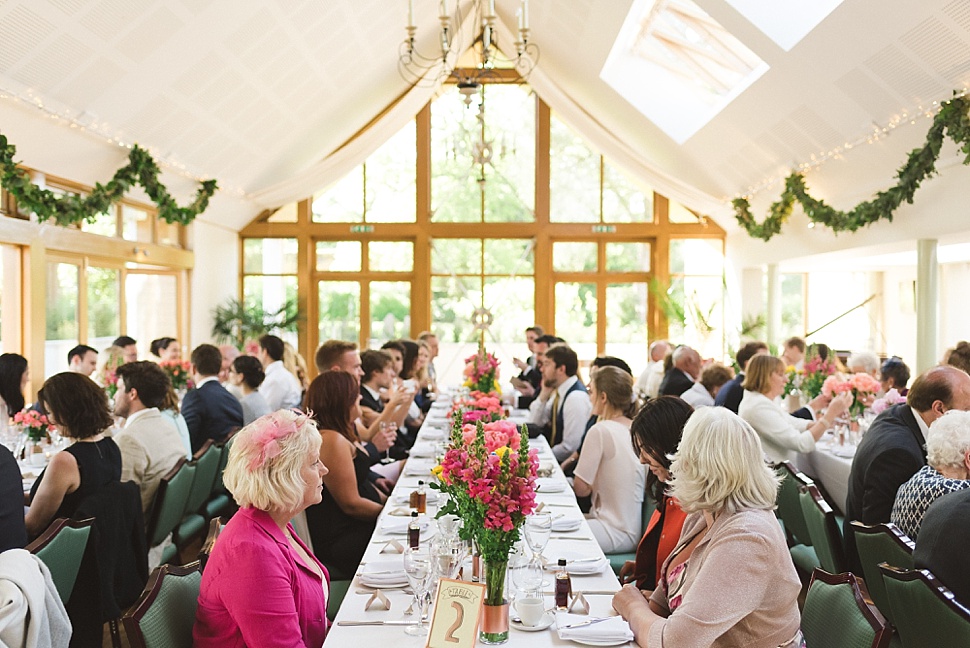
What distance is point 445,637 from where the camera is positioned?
2.32m

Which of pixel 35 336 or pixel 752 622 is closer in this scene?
pixel 752 622

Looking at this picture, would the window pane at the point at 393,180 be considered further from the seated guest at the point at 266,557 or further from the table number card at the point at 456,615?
the table number card at the point at 456,615

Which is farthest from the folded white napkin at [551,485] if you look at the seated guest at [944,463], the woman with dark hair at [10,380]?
the woman with dark hair at [10,380]

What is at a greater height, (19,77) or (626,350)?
(19,77)

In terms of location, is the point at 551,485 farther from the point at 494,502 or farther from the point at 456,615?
the point at 456,615

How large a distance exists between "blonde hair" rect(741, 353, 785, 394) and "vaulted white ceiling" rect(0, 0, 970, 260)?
8.76 ft

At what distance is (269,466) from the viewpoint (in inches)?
107

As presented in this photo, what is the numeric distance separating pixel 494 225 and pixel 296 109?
4.29 metres

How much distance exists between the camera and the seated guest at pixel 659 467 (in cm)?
321

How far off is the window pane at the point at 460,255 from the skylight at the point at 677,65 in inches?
149

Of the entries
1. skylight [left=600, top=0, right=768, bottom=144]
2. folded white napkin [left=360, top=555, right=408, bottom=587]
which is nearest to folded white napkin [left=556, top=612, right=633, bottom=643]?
folded white napkin [left=360, top=555, right=408, bottom=587]

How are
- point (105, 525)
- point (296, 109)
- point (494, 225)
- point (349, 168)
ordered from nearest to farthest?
point (105, 525)
point (296, 109)
point (349, 168)
point (494, 225)

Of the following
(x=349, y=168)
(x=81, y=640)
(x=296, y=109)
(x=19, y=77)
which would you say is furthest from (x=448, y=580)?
(x=349, y=168)

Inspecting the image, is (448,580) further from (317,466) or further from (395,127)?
(395,127)
